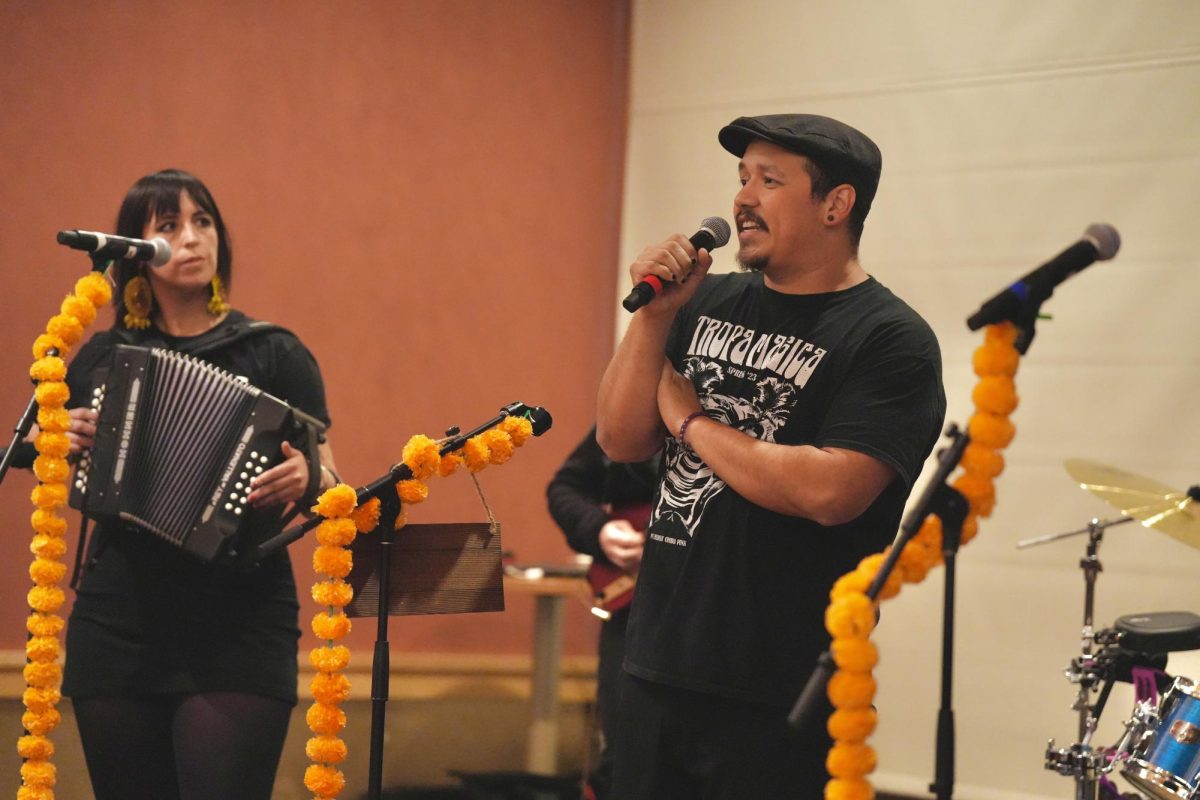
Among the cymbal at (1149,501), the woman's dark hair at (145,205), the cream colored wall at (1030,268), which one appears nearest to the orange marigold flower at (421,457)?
the woman's dark hair at (145,205)

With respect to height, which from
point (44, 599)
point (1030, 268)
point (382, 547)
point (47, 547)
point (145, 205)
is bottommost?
point (44, 599)

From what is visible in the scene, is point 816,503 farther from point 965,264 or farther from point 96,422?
point 965,264

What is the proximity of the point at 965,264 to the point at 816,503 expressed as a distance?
89.4 inches

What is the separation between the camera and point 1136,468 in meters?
3.45

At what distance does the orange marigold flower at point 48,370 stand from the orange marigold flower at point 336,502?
2.55ft

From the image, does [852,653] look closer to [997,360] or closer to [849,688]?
[849,688]

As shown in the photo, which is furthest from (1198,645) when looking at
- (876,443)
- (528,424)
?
(528,424)

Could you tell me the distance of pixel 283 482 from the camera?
2199mm

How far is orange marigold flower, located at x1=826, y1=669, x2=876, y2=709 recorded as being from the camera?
4.98 feet

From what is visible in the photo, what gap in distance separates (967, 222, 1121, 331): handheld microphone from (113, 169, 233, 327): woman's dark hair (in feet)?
5.60

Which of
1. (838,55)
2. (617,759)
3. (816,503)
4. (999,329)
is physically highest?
(838,55)

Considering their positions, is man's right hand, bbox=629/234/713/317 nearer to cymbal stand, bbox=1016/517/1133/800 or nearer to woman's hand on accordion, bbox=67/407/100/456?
woman's hand on accordion, bbox=67/407/100/456

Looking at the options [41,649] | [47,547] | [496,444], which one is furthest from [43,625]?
[496,444]

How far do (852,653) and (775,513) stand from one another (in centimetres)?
36
